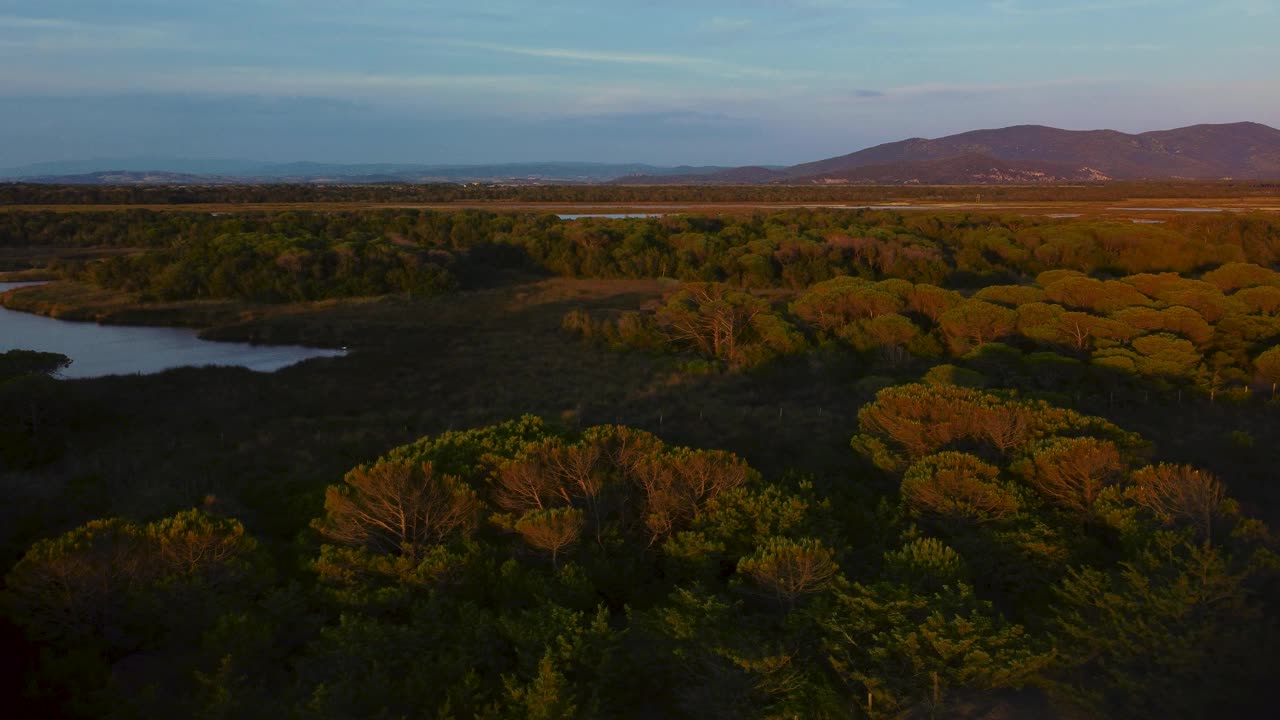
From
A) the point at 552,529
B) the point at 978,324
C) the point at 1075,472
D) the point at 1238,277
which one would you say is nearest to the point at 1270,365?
the point at 978,324

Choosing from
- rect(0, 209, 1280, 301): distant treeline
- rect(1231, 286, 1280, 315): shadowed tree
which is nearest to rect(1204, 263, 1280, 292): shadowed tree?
rect(1231, 286, 1280, 315): shadowed tree

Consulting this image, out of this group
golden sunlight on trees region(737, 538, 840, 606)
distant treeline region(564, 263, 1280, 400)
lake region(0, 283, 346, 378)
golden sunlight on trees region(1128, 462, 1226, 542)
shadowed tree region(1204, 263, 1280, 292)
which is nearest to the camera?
golden sunlight on trees region(737, 538, 840, 606)

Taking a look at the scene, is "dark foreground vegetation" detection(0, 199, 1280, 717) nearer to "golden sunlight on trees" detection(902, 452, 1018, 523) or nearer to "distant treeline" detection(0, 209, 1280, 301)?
"golden sunlight on trees" detection(902, 452, 1018, 523)

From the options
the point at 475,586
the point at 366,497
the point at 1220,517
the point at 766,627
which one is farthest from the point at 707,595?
the point at 1220,517

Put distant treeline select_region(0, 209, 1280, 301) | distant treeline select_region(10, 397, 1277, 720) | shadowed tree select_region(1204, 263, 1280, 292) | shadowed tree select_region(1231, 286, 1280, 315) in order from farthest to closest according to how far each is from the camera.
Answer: distant treeline select_region(0, 209, 1280, 301) < shadowed tree select_region(1204, 263, 1280, 292) < shadowed tree select_region(1231, 286, 1280, 315) < distant treeline select_region(10, 397, 1277, 720)

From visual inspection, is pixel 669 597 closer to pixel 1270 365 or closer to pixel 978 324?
pixel 978 324

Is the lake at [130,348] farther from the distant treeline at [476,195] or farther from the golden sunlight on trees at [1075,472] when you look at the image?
the distant treeline at [476,195]

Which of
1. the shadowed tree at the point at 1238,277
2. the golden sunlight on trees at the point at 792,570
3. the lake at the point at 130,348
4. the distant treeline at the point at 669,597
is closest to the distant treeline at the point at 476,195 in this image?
the lake at the point at 130,348
